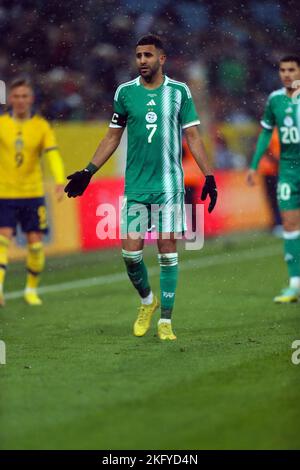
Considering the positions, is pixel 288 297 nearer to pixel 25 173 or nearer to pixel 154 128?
pixel 25 173

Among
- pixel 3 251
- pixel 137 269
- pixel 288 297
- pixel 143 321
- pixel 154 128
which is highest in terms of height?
pixel 3 251

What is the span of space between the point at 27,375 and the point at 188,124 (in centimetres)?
231

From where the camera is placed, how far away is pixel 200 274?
13.2 metres

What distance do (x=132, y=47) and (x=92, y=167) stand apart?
9.57m

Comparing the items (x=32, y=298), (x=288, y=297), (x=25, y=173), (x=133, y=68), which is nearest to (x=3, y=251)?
(x=32, y=298)

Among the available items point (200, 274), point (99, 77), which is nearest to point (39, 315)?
point (200, 274)

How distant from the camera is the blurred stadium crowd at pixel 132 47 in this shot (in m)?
16.6

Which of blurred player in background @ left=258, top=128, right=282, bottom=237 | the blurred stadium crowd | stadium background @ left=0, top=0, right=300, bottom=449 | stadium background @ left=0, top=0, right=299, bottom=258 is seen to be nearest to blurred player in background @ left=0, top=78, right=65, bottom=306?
stadium background @ left=0, top=0, right=300, bottom=449

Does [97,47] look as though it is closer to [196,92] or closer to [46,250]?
[196,92]

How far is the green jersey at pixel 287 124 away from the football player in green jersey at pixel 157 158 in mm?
2372

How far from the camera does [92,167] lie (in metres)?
8.52

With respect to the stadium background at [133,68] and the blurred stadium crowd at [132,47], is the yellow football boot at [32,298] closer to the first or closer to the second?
the stadium background at [133,68]

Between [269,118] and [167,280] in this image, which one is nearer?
[167,280]

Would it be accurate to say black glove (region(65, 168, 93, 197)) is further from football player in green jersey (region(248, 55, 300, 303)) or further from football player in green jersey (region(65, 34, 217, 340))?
football player in green jersey (region(248, 55, 300, 303))
